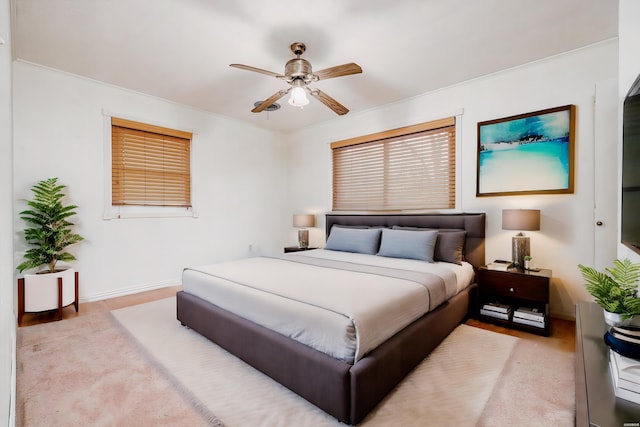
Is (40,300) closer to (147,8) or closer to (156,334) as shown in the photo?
(156,334)

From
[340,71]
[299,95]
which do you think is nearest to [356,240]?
[299,95]

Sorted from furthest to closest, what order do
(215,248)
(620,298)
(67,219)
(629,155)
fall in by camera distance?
(215,248), (67,219), (629,155), (620,298)

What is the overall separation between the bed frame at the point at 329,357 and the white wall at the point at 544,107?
97 centimetres

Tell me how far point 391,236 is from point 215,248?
2.81 metres

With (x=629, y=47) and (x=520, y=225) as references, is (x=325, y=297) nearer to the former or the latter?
(x=520, y=225)

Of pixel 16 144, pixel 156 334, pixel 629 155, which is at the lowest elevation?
pixel 156 334

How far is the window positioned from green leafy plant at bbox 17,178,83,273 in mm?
3535

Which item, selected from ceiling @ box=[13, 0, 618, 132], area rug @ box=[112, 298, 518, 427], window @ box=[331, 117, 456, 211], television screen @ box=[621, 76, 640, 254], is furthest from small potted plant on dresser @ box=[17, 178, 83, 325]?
television screen @ box=[621, 76, 640, 254]

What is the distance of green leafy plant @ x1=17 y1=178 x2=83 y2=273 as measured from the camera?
→ 9.18 feet

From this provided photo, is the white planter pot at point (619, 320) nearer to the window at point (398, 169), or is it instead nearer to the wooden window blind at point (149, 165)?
the window at point (398, 169)

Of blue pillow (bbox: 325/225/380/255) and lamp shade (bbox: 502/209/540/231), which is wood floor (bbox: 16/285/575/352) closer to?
lamp shade (bbox: 502/209/540/231)

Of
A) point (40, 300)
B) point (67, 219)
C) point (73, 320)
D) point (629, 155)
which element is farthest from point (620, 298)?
point (67, 219)

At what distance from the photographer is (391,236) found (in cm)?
340

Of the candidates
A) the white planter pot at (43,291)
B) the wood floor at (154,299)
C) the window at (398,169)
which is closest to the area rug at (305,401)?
the wood floor at (154,299)
